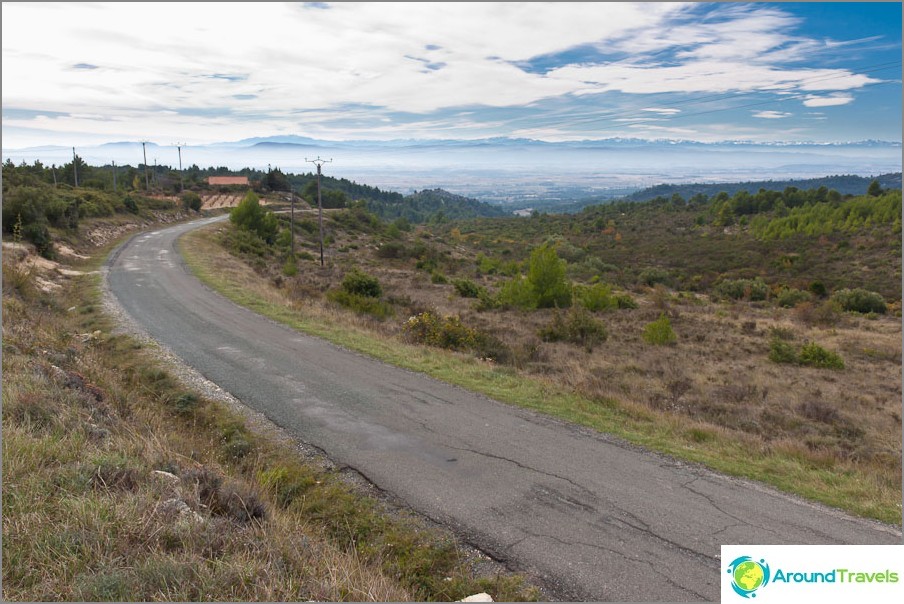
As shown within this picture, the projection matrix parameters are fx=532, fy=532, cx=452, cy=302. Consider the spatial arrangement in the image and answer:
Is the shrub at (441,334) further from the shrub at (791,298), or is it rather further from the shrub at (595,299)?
the shrub at (791,298)

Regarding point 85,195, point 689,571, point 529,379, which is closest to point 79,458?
point 689,571

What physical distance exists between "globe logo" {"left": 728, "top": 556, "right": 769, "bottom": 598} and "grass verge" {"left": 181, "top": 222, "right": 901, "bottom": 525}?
149 inches

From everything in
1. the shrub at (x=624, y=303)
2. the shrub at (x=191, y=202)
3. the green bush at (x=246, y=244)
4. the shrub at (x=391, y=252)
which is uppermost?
the shrub at (x=191, y=202)

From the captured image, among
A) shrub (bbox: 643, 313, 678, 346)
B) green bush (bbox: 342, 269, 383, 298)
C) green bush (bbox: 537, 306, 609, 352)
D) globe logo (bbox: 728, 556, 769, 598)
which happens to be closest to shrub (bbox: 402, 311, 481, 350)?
green bush (bbox: 537, 306, 609, 352)

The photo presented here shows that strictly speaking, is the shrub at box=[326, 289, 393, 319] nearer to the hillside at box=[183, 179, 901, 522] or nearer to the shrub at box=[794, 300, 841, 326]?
the hillside at box=[183, 179, 901, 522]

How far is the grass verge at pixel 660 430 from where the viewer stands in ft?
23.7

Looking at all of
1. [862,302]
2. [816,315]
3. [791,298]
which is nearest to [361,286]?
[816,315]

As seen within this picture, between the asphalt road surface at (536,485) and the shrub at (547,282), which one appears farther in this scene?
the shrub at (547,282)

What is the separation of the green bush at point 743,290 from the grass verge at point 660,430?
38.4 metres

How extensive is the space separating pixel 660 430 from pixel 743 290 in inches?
1653

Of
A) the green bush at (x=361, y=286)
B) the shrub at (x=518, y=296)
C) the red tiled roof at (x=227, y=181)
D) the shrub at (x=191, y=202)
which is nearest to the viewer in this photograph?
the green bush at (x=361, y=286)

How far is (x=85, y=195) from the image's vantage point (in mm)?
49125

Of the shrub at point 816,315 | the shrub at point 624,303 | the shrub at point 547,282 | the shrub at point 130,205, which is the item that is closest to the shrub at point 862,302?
the shrub at point 816,315

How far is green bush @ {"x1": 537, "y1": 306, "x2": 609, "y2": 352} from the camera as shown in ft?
70.6
